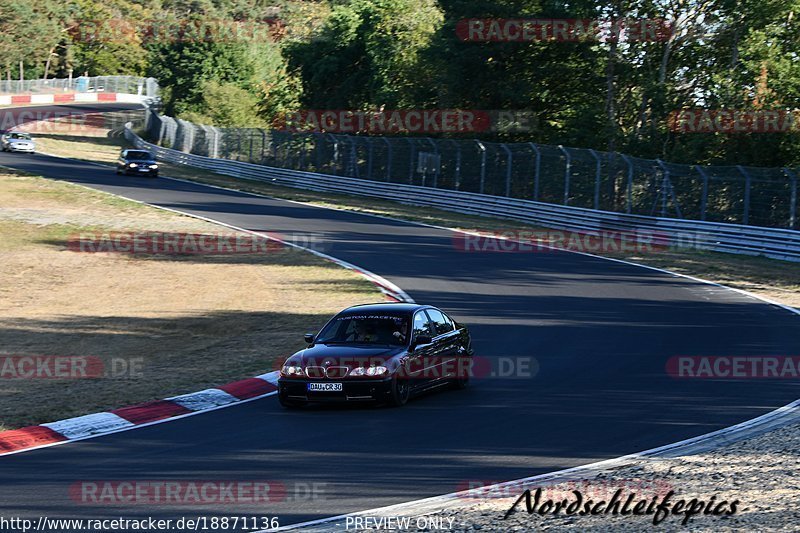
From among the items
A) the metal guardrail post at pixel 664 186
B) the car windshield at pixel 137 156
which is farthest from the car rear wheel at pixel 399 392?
the car windshield at pixel 137 156

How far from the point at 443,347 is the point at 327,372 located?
6.75 ft

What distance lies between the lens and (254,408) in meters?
13.8

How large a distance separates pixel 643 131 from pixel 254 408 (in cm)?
3621

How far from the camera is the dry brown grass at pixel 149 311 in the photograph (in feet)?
50.9

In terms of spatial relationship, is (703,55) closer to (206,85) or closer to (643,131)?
(643,131)

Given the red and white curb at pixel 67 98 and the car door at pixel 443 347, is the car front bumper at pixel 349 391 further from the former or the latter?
the red and white curb at pixel 67 98

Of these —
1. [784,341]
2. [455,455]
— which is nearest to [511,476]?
[455,455]

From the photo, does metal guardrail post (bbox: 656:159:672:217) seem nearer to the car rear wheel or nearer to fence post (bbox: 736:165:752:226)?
fence post (bbox: 736:165:752:226)
